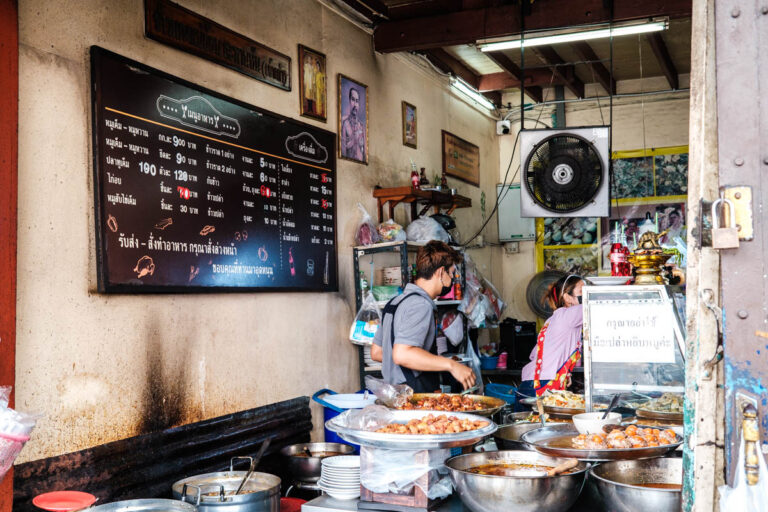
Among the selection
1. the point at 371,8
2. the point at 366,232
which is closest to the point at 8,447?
the point at 366,232

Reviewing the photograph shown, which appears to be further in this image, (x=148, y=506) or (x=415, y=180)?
(x=415, y=180)

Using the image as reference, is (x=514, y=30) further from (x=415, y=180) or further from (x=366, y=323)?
(x=366, y=323)

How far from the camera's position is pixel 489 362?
23.4 ft

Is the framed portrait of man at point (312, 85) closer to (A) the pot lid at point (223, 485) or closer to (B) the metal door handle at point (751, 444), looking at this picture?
(A) the pot lid at point (223, 485)

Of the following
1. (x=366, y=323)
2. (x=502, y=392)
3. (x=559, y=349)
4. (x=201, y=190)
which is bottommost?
(x=502, y=392)

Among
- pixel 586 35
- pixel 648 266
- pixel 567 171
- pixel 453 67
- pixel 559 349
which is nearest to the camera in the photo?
pixel 648 266

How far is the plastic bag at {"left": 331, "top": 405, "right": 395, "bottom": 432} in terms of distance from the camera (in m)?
2.59

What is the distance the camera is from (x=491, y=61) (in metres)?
7.61

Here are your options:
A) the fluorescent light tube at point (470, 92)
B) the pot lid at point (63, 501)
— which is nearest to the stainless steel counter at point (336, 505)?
the pot lid at point (63, 501)

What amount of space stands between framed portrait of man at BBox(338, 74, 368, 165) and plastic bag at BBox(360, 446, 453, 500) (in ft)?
10.3

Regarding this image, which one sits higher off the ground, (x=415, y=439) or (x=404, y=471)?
(x=415, y=439)

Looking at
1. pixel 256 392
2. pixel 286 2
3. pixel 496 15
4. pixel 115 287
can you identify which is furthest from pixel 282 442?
pixel 496 15

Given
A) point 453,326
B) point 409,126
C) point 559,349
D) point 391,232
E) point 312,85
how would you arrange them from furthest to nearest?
1. point 409,126
2. point 453,326
3. point 391,232
4. point 312,85
5. point 559,349

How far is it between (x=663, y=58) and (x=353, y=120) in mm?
3831
